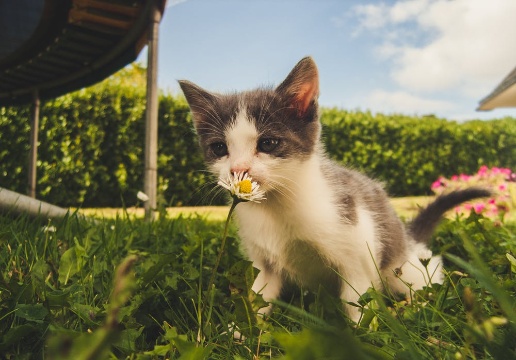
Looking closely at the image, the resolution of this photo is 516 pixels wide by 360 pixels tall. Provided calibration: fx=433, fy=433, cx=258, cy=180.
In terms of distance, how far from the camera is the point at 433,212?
8.53ft

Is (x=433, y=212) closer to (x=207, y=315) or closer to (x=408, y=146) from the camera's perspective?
(x=207, y=315)

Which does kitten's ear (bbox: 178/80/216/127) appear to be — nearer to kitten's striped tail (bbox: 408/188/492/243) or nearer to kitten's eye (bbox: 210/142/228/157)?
kitten's eye (bbox: 210/142/228/157)

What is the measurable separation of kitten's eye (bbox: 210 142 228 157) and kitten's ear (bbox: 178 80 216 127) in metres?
0.20

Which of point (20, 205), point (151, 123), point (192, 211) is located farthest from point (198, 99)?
point (192, 211)

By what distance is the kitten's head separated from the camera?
179cm

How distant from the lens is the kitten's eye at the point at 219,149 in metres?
1.93

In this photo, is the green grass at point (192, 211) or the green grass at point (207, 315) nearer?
the green grass at point (207, 315)

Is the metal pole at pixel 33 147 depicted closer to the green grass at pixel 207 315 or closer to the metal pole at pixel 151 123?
the metal pole at pixel 151 123

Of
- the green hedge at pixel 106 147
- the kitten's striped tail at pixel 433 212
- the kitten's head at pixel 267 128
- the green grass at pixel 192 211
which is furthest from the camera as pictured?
the green hedge at pixel 106 147

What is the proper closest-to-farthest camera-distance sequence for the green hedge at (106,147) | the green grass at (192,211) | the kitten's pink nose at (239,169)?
the kitten's pink nose at (239,169) < the green grass at (192,211) < the green hedge at (106,147)

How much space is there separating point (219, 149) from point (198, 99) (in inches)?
13.4

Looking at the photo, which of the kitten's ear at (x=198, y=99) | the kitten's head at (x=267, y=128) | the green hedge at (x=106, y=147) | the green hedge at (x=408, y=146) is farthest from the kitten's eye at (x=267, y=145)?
the green hedge at (x=408, y=146)

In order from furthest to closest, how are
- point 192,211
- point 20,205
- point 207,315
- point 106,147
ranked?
point 106,147, point 192,211, point 20,205, point 207,315

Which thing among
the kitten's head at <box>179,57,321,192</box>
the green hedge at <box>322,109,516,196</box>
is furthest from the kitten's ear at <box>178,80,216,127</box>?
the green hedge at <box>322,109,516,196</box>
